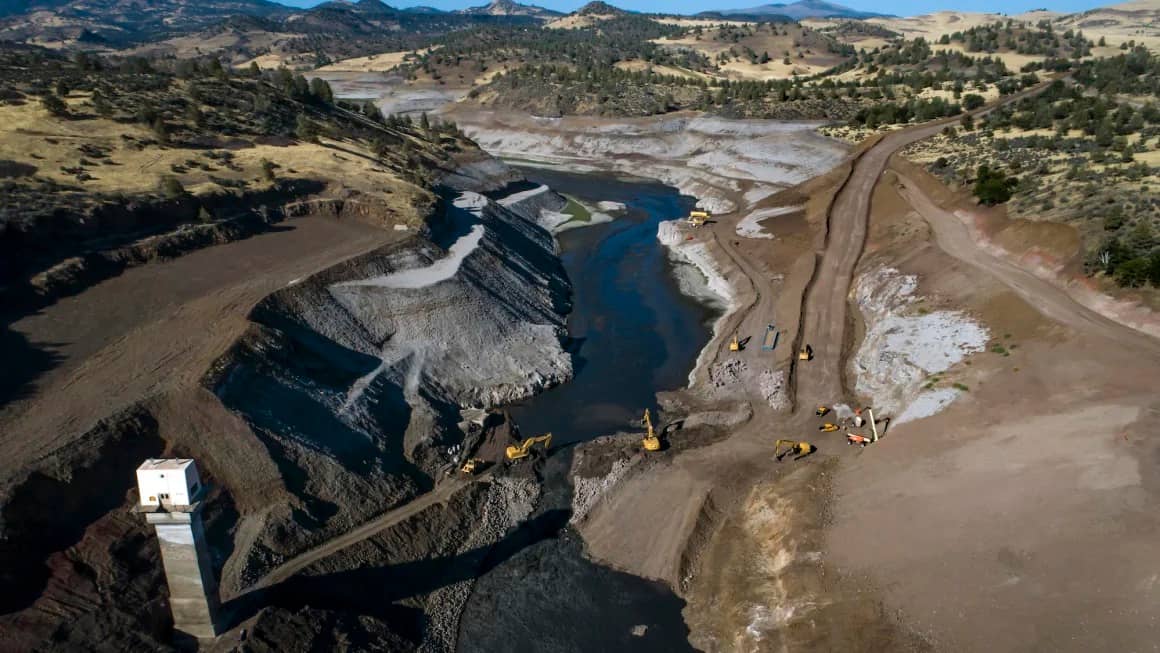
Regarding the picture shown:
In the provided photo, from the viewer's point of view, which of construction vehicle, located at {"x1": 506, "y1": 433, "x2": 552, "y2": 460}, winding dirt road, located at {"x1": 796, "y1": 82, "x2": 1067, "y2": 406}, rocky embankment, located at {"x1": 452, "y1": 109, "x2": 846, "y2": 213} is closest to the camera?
construction vehicle, located at {"x1": 506, "y1": 433, "x2": 552, "y2": 460}

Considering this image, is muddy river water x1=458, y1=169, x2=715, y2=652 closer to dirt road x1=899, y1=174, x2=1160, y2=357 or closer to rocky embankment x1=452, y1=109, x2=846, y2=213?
dirt road x1=899, y1=174, x2=1160, y2=357

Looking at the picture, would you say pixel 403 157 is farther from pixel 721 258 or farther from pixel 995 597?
pixel 995 597

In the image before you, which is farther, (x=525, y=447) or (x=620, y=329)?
(x=620, y=329)

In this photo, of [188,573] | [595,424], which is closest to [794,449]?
[595,424]

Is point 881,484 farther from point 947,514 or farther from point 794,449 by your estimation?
point 794,449

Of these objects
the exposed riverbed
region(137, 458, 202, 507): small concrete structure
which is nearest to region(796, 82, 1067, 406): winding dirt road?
the exposed riverbed

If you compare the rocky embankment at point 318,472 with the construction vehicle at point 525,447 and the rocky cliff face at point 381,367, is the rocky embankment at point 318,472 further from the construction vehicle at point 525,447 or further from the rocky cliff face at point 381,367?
the construction vehicle at point 525,447

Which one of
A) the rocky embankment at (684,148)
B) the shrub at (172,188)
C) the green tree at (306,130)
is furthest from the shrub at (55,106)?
the rocky embankment at (684,148)
